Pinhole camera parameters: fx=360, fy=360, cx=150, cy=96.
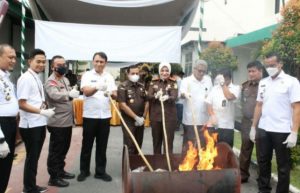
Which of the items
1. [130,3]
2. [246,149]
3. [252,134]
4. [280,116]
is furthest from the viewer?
[130,3]

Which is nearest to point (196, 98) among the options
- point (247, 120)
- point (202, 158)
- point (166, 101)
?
point (166, 101)

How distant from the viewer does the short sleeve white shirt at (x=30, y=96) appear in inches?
181

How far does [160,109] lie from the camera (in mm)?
5660

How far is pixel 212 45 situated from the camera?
16.3 metres

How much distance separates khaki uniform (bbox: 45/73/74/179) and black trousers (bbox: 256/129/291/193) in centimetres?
281

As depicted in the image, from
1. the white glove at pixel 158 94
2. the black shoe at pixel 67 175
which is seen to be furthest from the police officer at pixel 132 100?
the black shoe at pixel 67 175

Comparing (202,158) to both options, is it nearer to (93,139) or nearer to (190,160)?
(190,160)

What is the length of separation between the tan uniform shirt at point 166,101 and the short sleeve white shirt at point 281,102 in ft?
4.94

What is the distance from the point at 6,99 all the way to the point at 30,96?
0.69 m

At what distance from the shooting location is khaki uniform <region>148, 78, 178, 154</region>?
566cm

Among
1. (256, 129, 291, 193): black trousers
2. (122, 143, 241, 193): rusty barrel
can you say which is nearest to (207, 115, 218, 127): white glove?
(256, 129, 291, 193): black trousers

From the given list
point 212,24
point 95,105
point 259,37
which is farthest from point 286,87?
point 212,24

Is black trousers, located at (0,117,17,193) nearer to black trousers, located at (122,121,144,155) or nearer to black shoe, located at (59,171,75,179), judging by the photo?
black shoe, located at (59,171,75,179)

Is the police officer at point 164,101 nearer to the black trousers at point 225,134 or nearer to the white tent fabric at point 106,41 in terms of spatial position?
the black trousers at point 225,134
